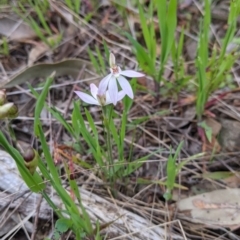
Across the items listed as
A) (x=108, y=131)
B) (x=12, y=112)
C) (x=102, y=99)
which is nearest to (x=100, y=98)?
(x=102, y=99)

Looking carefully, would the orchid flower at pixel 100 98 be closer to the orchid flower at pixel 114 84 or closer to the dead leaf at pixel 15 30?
the orchid flower at pixel 114 84

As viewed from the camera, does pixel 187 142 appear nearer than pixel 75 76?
Yes

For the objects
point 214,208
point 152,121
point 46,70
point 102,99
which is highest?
point 102,99

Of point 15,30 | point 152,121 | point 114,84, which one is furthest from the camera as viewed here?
point 15,30

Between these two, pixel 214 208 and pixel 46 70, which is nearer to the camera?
pixel 214 208

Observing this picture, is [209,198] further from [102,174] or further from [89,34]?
[89,34]

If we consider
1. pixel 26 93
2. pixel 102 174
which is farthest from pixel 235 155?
pixel 26 93

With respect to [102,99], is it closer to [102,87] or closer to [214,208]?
[102,87]
